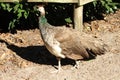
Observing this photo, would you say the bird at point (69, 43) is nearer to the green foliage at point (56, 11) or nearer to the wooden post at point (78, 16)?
the wooden post at point (78, 16)

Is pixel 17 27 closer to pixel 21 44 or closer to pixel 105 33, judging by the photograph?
pixel 21 44

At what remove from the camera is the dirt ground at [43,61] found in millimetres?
6984

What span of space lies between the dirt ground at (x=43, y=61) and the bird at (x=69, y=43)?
29cm

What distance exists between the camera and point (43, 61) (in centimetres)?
757

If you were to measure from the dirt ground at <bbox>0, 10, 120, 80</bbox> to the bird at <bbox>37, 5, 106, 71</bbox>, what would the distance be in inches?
11.4

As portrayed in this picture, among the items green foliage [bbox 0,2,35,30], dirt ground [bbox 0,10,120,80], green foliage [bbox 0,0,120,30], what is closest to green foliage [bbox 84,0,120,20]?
green foliage [bbox 0,0,120,30]

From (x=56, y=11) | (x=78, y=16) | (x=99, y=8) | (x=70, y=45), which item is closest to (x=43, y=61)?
(x=70, y=45)

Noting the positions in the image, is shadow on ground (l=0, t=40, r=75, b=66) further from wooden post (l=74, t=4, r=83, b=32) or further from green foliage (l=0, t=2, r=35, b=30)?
wooden post (l=74, t=4, r=83, b=32)

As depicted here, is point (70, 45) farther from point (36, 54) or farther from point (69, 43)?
point (36, 54)

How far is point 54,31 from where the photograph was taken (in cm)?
694

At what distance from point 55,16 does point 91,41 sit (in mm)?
1966

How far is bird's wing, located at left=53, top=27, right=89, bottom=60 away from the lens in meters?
6.87

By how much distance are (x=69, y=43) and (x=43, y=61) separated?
86cm

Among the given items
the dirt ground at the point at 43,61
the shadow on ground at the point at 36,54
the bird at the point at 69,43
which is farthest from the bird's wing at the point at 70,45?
the shadow on ground at the point at 36,54
